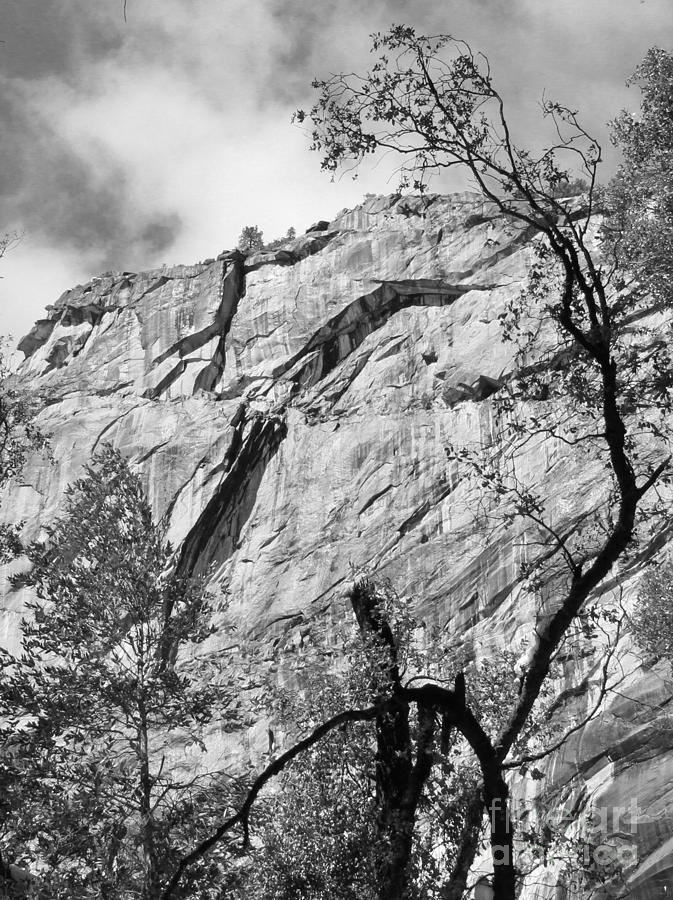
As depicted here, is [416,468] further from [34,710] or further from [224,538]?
[34,710]

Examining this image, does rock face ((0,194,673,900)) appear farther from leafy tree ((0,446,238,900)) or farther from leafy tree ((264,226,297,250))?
leafy tree ((0,446,238,900))

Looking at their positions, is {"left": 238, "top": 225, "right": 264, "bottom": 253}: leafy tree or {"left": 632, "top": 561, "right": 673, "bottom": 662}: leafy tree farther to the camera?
{"left": 238, "top": 225, "right": 264, "bottom": 253}: leafy tree

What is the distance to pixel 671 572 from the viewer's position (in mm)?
28922

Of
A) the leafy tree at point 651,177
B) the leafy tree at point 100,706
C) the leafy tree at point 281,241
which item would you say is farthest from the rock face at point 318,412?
the leafy tree at point 100,706

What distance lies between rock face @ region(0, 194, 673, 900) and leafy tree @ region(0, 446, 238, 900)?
28.3 metres

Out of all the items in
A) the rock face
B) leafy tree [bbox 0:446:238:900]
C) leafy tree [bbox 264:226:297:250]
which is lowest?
leafy tree [bbox 0:446:238:900]

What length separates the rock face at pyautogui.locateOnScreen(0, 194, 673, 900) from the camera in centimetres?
5081

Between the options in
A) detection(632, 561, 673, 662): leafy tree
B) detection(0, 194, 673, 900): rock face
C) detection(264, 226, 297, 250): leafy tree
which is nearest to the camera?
detection(632, 561, 673, 662): leafy tree

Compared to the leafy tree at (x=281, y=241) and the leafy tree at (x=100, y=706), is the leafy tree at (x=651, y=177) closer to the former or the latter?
the leafy tree at (x=100, y=706)

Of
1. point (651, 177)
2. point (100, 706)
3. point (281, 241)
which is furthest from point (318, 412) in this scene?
point (100, 706)

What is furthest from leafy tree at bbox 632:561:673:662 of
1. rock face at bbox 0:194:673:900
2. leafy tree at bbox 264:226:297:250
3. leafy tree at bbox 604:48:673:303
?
leafy tree at bbox 264:226:297:250

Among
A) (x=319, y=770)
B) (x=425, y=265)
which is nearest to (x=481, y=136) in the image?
(x=319, y=770)

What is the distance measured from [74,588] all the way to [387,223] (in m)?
61.2

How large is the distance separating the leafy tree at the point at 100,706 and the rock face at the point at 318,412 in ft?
92.8
